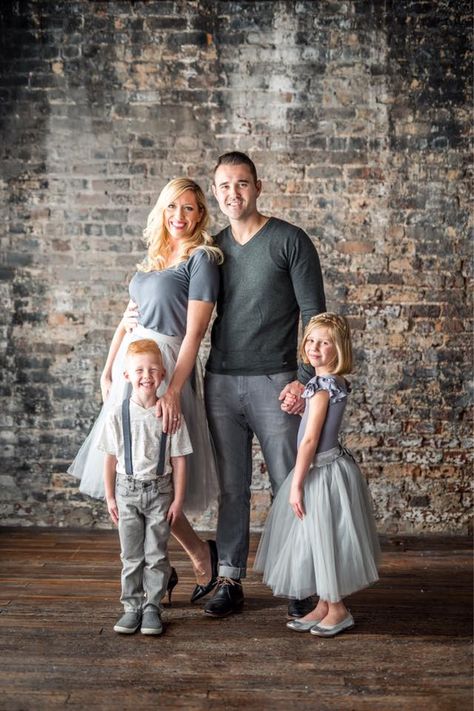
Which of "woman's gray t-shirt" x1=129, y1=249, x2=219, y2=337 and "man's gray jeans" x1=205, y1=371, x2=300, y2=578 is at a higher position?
"woman's gray t-shirt" x1=129, y1=249, x2=219, y2=337

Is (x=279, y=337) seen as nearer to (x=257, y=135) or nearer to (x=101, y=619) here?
(x=101, y=619)

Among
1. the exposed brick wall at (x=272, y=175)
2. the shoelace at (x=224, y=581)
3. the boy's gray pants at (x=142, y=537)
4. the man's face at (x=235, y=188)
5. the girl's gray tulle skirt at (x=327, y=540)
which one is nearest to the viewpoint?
the girl's gray tulle skirt at (x=327, y=540)

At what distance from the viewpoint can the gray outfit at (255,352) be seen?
320 cm

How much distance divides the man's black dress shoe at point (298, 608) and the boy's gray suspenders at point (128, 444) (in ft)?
2.59

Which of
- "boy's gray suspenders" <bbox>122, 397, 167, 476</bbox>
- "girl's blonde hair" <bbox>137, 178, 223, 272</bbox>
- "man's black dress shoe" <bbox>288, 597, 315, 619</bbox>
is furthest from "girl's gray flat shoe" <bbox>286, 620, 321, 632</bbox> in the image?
"girl's blonde hair" <bbox>137, 178, 223, 272</bbox>

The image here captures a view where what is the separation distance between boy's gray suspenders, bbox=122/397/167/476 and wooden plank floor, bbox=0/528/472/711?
64cm

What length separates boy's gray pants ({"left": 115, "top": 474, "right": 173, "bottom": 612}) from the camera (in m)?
3.05

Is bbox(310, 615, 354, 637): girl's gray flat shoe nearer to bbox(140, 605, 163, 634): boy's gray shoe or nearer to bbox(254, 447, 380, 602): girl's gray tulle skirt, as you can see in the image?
bbox(254, 447, 380, 602): girl's gray tulle skirt

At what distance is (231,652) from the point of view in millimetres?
2865

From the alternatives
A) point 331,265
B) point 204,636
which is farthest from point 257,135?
point 204,636

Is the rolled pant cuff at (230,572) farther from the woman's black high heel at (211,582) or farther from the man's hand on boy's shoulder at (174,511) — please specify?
the man's hand on boy's shoulder at (174,511)

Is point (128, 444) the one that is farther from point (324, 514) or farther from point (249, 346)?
point (324, 514)

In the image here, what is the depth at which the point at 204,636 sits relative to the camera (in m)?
3.02

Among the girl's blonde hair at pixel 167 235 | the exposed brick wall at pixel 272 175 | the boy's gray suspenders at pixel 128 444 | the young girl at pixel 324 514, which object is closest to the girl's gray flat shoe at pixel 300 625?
the young girl at pixel 324 514
